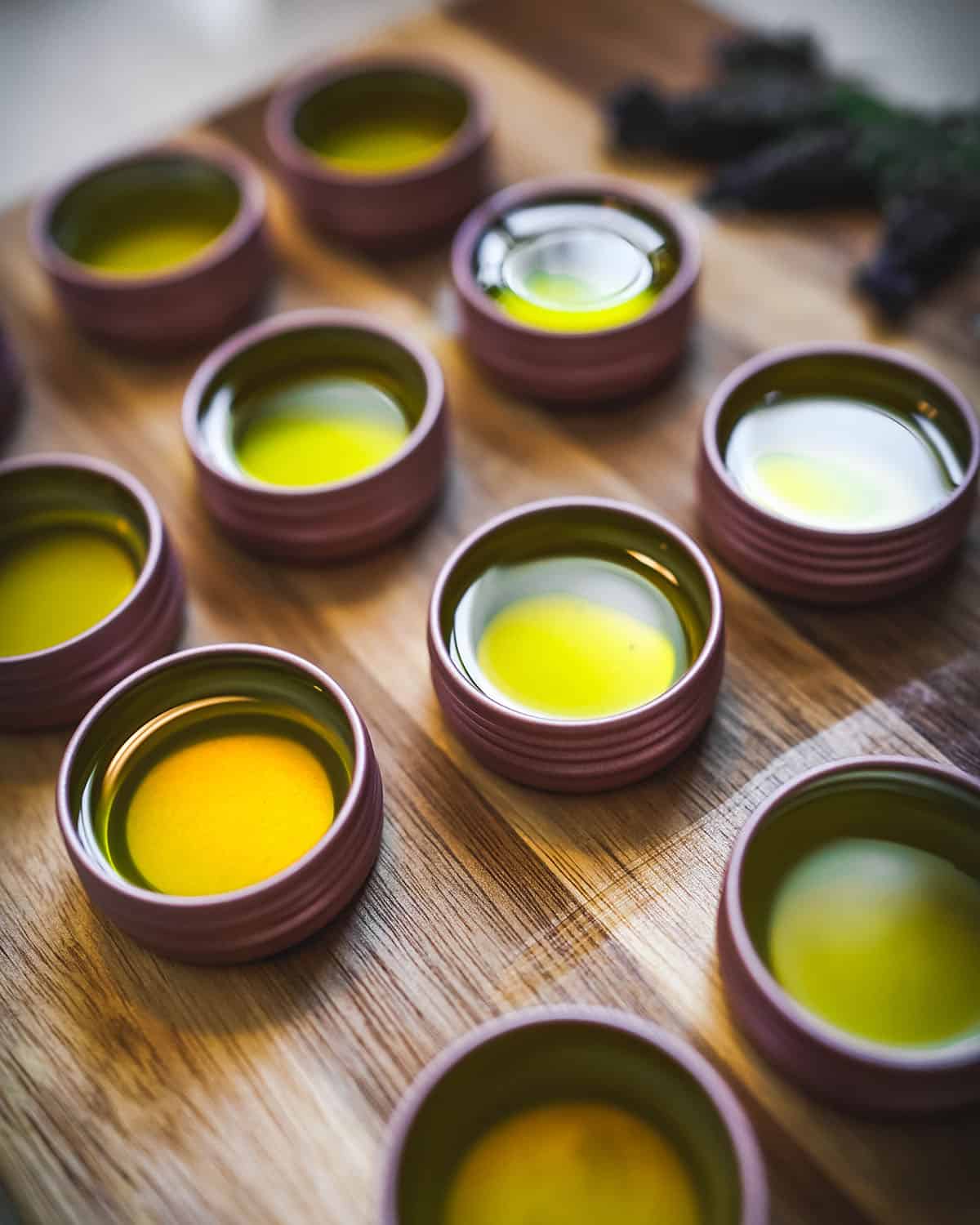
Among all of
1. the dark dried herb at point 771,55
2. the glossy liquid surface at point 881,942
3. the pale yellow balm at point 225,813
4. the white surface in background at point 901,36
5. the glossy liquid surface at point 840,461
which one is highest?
the dark dried herb at point 771,55

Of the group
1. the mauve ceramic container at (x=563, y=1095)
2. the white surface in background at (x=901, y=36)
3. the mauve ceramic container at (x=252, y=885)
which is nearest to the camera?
the mauve ceramic container at (x=563, y=1095)

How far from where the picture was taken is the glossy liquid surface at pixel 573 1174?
0.66 meters

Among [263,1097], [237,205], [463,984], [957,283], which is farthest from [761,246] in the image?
[263,1097]

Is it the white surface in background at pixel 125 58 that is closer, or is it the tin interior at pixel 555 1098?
the tin interior at pixel 555 1098

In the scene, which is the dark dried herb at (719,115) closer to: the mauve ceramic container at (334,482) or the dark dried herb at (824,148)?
the dark dried herb at (824,148)

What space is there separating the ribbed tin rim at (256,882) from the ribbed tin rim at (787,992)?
220mm

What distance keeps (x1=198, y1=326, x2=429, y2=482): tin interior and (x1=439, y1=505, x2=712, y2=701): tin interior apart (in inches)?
6.2

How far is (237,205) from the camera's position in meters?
1.18

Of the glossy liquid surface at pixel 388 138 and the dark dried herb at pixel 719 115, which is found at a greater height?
the dark dried herb at pixel 719 115

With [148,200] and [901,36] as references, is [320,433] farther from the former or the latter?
[901,36]

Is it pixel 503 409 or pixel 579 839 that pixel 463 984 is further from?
pixel 503 409

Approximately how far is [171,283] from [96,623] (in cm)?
33

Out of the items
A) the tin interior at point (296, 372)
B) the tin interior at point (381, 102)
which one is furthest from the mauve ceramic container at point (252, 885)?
the tin interior at point (381, 102)

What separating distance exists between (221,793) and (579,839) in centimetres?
22
